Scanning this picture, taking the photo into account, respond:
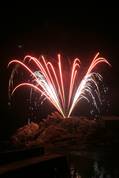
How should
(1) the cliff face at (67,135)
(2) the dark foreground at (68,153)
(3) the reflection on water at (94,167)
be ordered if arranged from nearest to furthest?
(2) the dark foreground at (68,153) < (3) the reflection on water at (94,167) < (1) the cliff face at (67,135)

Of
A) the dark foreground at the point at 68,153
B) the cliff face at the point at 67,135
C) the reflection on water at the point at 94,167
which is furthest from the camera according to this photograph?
the cliff face at the point at 67,135

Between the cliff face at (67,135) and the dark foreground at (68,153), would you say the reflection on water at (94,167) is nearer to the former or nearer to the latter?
the dark foreground at (68,153)

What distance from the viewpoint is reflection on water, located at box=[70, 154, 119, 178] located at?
20.9 metres

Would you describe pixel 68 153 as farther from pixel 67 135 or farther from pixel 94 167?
pixel 94 167

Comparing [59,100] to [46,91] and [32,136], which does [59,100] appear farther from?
[32,136]

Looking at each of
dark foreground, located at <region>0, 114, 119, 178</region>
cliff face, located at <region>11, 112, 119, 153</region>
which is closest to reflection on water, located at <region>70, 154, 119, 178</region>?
dark foreground, located at <region>0, 114, 119, 178</region>

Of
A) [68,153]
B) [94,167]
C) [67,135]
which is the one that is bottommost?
[94,167]

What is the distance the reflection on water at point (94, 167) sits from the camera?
20880 mm

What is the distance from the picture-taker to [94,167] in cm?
2342

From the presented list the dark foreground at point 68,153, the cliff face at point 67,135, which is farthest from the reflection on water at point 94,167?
the cliff face at point 67,135

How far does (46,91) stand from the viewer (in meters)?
41.5

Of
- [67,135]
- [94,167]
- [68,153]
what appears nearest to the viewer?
[94,167]

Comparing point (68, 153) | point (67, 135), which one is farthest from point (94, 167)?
point (67, 135)

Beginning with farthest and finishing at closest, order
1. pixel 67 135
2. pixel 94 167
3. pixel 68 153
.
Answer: pixel 67 135
pixel 68 153
pixel 94 167
